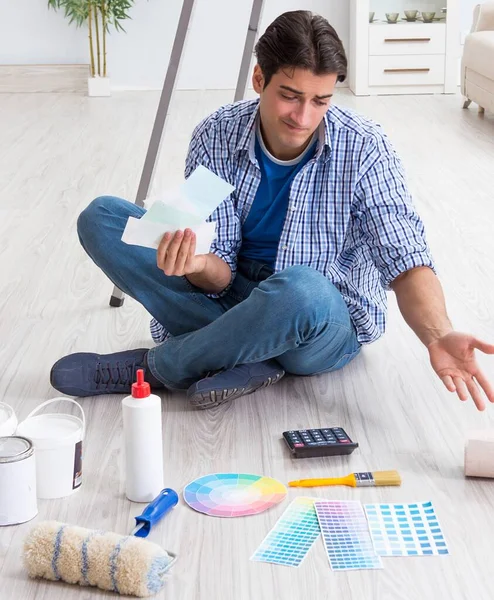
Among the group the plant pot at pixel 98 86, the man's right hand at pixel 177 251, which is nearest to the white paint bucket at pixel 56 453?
the man's right hand at pixel 177 251

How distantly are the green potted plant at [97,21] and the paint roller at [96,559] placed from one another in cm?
556

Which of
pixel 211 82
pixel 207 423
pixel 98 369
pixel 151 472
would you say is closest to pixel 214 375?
pixel 207 423

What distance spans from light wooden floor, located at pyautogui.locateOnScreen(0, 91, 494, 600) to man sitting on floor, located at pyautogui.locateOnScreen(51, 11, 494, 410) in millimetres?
88

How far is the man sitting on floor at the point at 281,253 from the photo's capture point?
1.84 meters

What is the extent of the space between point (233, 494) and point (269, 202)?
2.22ft

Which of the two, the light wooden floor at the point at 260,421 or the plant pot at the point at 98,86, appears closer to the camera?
the light wooden floor at the point at 260,421

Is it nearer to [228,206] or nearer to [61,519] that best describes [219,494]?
[61,519]

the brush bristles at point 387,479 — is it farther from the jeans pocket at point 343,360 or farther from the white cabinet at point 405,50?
the white cabinet at point 405,50

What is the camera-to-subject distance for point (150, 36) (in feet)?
22.8

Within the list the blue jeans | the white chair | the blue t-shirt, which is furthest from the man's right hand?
the white chair

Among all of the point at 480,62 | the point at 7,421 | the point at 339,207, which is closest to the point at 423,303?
the point at 339,207

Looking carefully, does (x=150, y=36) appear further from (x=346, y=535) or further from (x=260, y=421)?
(x=346, y=535)

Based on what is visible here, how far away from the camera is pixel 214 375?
1995 mm

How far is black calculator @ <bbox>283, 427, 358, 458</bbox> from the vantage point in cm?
179
